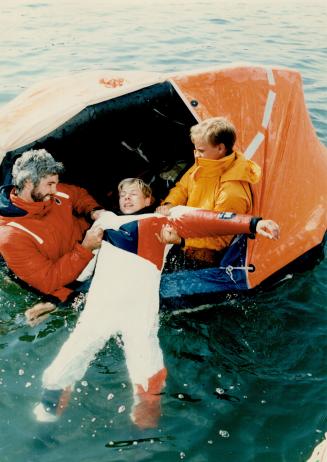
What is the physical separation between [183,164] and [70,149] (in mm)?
1324

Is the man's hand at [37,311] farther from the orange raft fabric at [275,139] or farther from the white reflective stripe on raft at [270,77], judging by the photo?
the white reflective stripe on raft at [270,77]

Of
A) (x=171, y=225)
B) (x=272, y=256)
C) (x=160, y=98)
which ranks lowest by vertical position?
(x=272, y=256)

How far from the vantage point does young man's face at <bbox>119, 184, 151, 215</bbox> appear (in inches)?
173

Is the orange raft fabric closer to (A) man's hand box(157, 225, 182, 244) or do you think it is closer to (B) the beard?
(A) man's hand box(157, 225, 182, 244)

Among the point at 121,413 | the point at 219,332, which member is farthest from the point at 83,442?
the point at 219,332

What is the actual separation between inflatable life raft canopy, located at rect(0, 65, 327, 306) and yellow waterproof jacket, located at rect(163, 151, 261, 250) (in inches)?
9.7

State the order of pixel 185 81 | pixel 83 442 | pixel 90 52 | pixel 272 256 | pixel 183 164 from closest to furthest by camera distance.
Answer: pixel 83 442
pixel 272 256
pixel 185 81
pixel 183 164
pixel 90 52

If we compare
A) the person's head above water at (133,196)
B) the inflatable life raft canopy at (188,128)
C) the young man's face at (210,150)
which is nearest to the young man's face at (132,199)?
the person's head above water at (133,196)

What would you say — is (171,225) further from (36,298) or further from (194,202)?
(36,298)

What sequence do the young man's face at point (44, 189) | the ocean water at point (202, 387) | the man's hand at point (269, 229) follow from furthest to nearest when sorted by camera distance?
1. the young man's face at point (44, 189)
2. the man's hand at point (269, 229)
3. the ocean water at point (202, 387)

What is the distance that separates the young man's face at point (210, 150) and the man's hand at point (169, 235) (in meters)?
0.70

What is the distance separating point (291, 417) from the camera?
3547 mm

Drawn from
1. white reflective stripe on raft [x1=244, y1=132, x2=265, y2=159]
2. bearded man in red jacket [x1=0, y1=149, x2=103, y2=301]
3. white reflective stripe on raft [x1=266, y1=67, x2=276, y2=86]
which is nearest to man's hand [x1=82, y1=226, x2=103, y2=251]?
bearded man in red jacket [x1=0, y1=149, x2=103, y2=301]

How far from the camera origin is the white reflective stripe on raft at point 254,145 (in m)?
4.59
